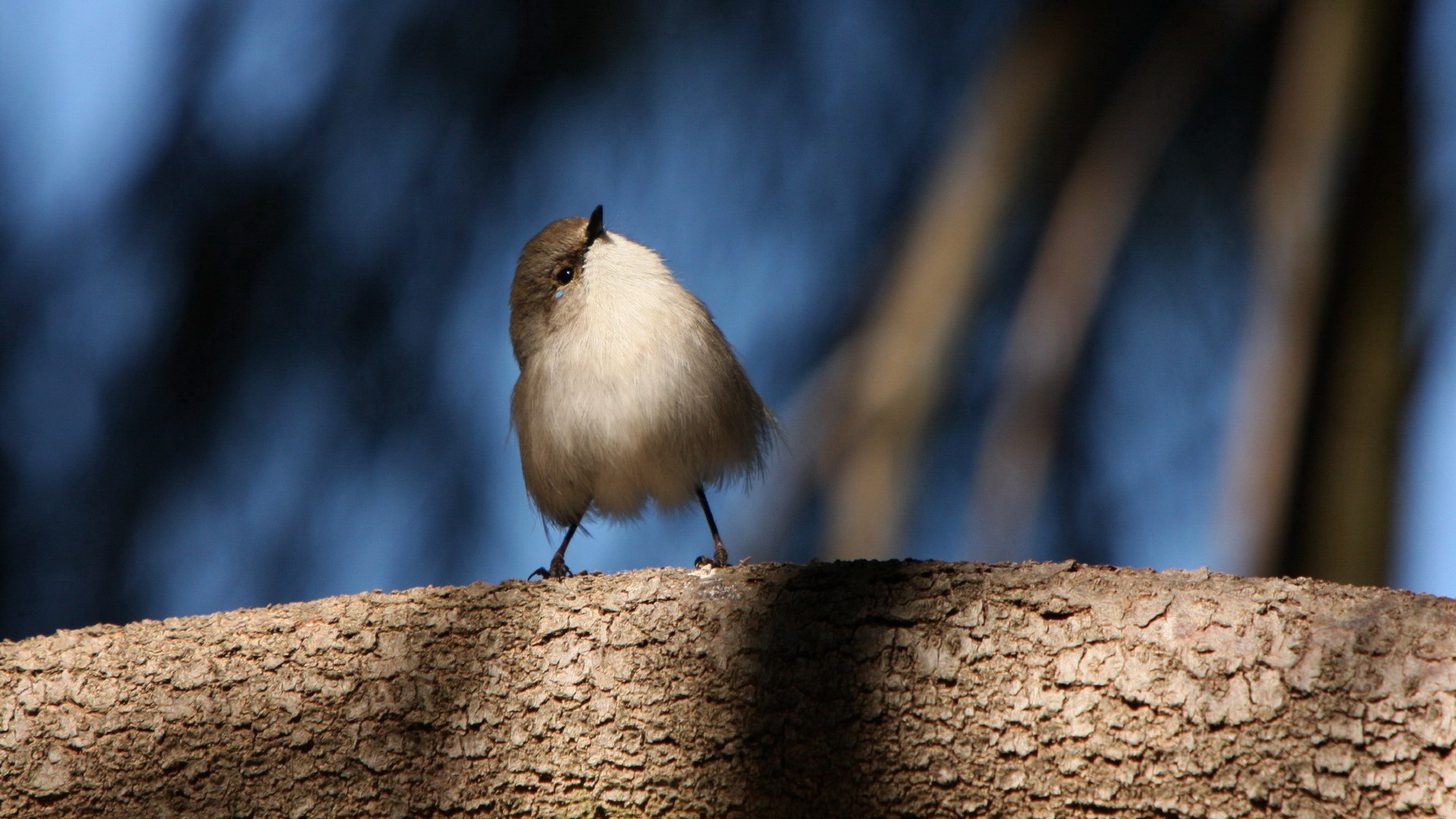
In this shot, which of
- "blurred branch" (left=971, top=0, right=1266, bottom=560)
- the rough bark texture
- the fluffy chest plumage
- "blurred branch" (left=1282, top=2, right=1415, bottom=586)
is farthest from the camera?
the fluffy chest plumage

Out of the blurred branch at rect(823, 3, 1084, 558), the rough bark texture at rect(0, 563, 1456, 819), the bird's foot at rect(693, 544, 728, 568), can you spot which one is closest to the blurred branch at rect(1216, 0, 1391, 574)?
the rough bark texture at rect(0, 563, 1456, 819)

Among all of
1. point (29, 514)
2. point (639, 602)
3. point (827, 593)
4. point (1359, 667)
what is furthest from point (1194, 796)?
point (29, 514)

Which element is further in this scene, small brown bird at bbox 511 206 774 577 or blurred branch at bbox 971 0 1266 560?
small brown bird at bbox 511 206 774 577

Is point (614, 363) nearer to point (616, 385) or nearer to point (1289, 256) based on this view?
point (616, 385)

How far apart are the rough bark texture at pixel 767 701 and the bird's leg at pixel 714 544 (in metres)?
0.69

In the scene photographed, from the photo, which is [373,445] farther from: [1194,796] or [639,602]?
[1194,796]

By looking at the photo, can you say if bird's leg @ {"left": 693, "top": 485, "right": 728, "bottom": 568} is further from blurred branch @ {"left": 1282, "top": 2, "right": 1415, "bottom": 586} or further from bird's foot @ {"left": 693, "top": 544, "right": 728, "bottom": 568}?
blurred branch @ {"left": 1282, "top": 2, "right": 1415, "bottom": 586}

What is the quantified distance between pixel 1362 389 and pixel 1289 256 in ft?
0.85

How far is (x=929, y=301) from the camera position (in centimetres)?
206

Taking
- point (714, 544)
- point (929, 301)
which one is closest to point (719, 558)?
point (714, 544)

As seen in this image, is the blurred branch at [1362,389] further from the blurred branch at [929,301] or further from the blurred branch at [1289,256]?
the blurred branch at [929,301]

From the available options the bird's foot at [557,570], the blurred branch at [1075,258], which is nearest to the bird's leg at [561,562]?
the bird's foot at [557,570]

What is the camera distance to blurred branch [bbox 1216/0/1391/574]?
5.47 feet

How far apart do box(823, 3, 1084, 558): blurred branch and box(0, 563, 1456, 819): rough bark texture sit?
1.37ft
